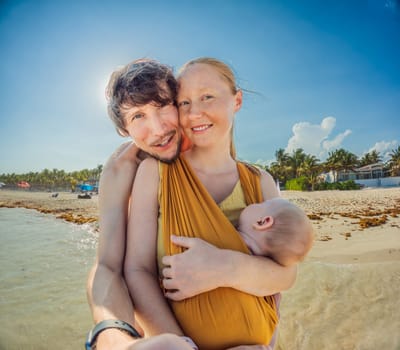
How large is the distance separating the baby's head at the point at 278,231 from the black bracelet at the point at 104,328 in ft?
2.50

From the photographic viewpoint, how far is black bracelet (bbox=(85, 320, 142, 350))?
1021 millimetres

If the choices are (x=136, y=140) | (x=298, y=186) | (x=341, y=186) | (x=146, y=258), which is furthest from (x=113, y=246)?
(x=298, y=186)

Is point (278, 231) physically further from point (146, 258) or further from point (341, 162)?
point (341, 162)

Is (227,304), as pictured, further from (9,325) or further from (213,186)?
(9,325)

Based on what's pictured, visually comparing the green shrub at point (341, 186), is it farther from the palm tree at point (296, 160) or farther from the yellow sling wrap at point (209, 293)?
the yellow sling wrap at point (209, 293)

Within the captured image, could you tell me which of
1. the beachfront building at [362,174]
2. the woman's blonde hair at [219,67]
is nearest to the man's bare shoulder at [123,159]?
the woman's blonde hair at [219,67]

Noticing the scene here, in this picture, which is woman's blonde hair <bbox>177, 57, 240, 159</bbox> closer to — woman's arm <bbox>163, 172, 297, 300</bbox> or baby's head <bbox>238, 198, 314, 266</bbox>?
baby's head <bbox>238, 198, 314, 266</bbox>

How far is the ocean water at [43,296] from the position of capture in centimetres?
279

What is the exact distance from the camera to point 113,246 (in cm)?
142

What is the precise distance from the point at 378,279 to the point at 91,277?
3.51 m

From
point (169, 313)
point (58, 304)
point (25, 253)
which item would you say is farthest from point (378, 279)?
point (25, 253)

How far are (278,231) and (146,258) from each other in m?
0.72

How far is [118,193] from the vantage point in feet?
5.10

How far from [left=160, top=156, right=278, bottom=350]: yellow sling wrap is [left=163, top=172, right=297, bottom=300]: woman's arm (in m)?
0.06
